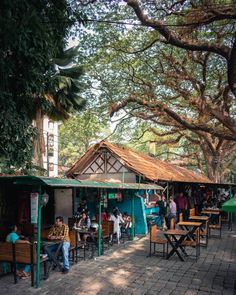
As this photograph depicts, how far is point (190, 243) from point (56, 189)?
6990mm

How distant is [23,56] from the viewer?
6.11 meters

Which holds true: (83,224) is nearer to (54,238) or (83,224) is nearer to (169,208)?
(54,238)

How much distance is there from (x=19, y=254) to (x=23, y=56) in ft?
15.6

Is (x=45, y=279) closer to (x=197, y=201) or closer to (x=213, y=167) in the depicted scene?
(x=197, y=201)

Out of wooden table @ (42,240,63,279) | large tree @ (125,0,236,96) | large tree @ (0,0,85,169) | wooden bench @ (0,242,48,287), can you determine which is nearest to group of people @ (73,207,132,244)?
wooden table @ (42,240,63,279)

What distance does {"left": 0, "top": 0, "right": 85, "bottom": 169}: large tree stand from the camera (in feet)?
17.7

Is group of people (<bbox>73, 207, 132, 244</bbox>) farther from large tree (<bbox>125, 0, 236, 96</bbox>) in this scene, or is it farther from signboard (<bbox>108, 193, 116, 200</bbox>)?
large tree (<bbox>125, 0, 236, 96</bbox>)

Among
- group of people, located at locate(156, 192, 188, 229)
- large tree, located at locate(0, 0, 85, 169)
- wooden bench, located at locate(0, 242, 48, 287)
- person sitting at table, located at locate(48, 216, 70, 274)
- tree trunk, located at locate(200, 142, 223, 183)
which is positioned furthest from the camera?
tree trunk, located at locate(200, 142, 223, 183)

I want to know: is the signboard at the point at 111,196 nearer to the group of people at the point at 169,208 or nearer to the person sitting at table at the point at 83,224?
the group of people at the point at 169,208

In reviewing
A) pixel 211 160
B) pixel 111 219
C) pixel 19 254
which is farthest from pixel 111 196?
pixel 211 160

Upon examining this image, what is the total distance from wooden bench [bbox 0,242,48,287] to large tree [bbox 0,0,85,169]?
2.08m

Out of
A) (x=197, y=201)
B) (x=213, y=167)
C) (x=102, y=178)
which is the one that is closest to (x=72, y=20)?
(x=102, y=178)

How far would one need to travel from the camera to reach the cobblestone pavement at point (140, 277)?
719cm

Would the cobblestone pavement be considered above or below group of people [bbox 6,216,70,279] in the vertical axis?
below
